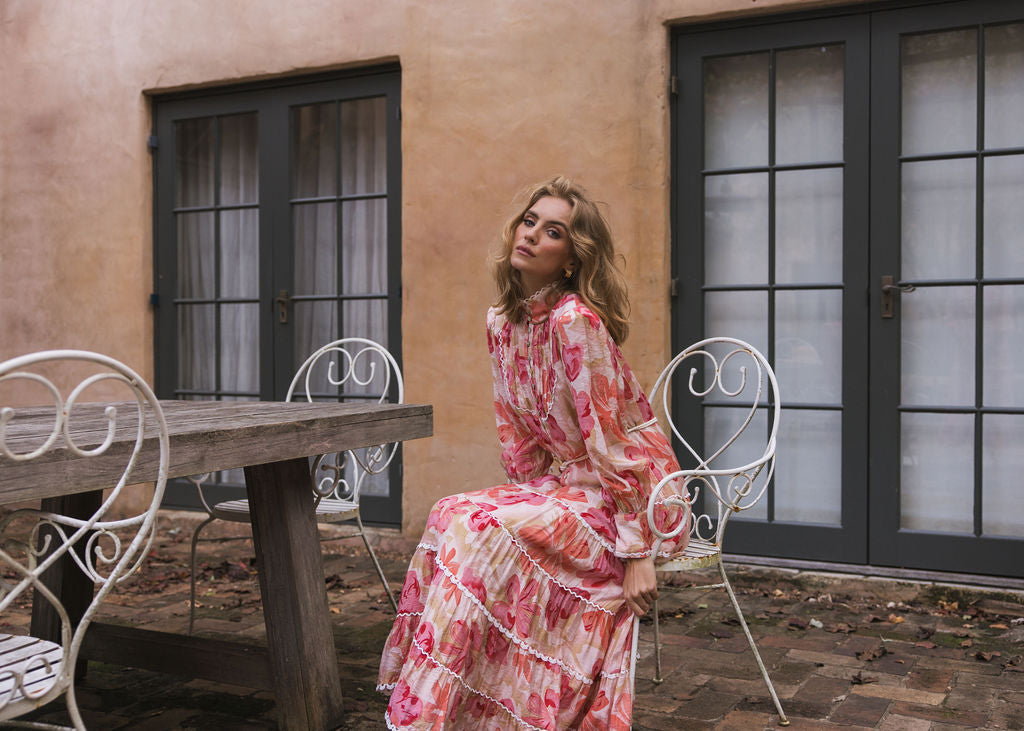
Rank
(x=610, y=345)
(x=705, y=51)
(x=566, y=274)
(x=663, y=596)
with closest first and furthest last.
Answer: (x=610, y=345)
(x=566, y=274)
(x=663, y=596)
(x=705, y=51)

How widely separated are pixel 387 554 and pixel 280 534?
7.48 ft

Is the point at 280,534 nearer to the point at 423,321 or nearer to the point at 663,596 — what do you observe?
the point at 663,596

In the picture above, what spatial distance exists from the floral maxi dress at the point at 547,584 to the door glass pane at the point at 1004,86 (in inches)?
99.6

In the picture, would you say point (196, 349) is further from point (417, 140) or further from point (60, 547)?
point (60, 547)

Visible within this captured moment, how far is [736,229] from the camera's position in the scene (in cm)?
441

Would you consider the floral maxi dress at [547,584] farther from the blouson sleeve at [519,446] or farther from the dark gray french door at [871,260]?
the dark gray french door at [871,260]

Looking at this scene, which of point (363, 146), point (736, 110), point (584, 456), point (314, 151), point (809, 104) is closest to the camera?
point (584, 456)

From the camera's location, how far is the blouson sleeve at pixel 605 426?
218 centimetres

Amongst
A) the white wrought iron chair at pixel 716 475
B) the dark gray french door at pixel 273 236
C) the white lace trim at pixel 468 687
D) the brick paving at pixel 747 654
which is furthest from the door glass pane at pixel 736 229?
the white lace trim at pixel 468 687

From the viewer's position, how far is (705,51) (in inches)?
171

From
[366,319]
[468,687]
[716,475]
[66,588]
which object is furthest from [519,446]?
[366,319]

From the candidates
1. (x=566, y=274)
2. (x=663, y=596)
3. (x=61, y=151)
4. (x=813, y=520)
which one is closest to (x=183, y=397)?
(x=61, y=151)

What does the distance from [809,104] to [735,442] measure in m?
1.49

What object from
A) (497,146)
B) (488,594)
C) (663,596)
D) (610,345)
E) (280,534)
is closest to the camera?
(488,594)
